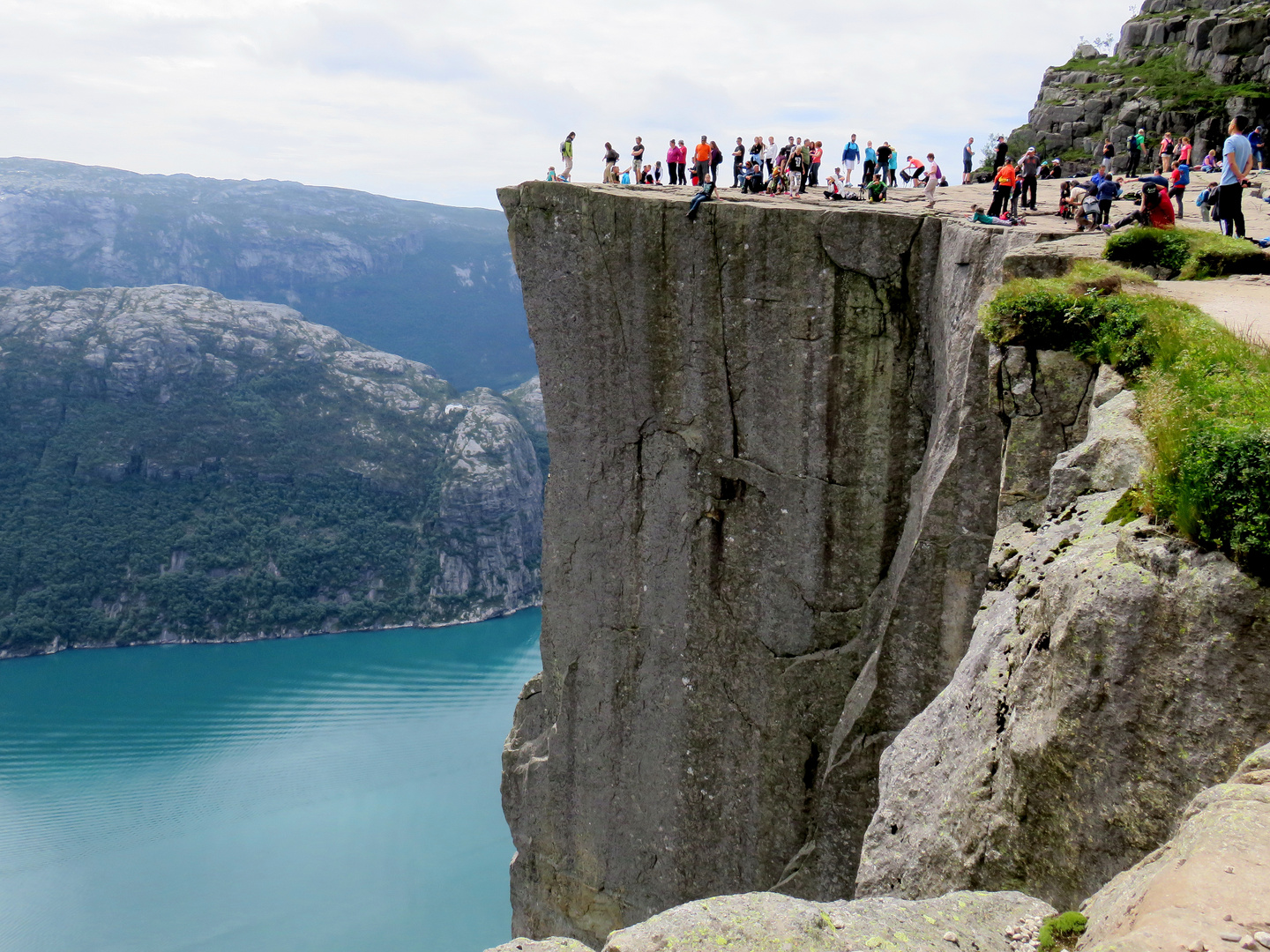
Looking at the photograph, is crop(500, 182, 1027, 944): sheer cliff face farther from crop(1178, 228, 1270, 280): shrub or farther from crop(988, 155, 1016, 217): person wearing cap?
crop(1178, 228, 1270, 280): shrub

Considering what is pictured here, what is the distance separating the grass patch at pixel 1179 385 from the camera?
4.54 meters

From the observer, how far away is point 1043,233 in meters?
10.7

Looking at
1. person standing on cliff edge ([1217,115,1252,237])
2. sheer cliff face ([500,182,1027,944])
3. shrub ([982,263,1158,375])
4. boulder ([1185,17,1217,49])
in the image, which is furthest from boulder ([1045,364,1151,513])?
boulder ([1185,17,1217,49])

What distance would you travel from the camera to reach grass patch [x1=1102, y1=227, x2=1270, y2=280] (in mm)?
10094

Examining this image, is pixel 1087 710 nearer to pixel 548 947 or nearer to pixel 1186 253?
pixel 548 947

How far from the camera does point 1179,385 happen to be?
600 centimetres

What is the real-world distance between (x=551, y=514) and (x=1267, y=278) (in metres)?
10.9

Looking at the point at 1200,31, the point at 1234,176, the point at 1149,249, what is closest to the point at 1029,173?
the point at 1234,176

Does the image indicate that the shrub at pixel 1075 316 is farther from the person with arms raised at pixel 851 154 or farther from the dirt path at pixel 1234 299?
the person with arms raised at pixel 851 154

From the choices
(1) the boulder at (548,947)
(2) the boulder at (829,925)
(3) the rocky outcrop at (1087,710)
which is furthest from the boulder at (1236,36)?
(1) the boulder at (548,947)

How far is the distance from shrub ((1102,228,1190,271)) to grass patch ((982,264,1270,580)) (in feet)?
5.15

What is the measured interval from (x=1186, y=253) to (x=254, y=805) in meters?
54.9

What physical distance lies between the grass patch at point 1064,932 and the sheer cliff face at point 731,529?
6.79 metres

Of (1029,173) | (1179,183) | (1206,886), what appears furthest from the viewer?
(1179,183)
